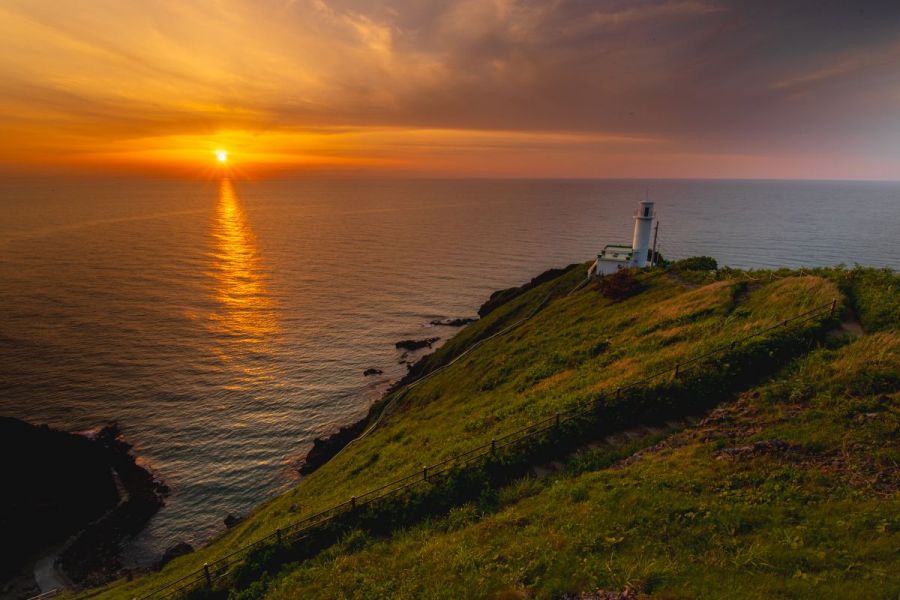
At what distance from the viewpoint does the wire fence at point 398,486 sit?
1859 centimetres

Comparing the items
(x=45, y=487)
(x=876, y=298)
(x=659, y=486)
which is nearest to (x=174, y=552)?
(x=45, y=487)

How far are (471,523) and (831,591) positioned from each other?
1077 cm

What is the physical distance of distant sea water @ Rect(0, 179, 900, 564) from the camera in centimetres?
4412

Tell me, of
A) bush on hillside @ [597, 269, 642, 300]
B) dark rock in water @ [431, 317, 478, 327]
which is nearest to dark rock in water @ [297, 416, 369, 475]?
bush on hillside @ [597, 269, 642, 300]

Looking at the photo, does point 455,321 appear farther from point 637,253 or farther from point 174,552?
point 174,552

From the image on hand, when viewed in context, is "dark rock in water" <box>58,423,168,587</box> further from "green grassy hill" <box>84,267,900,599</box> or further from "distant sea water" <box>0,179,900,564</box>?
"green grassy hill" <box>84,267,900,599</box>

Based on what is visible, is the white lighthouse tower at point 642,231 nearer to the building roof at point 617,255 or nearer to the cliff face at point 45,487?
the building roof at point 617,255

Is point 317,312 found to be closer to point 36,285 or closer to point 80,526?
point 80,526

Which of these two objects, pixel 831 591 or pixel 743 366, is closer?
pixel 831 591

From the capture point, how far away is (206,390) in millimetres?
52875

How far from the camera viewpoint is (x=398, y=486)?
65.5ft

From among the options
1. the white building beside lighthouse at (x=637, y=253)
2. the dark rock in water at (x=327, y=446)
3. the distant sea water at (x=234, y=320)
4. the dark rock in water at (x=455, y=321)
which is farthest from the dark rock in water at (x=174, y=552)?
the white building beside lighthouse at (x=637, y=253)

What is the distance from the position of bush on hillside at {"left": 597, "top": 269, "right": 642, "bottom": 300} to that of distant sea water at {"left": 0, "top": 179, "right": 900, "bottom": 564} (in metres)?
30.3

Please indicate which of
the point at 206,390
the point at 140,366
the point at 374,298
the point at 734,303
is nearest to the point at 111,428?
the point at 206,390
